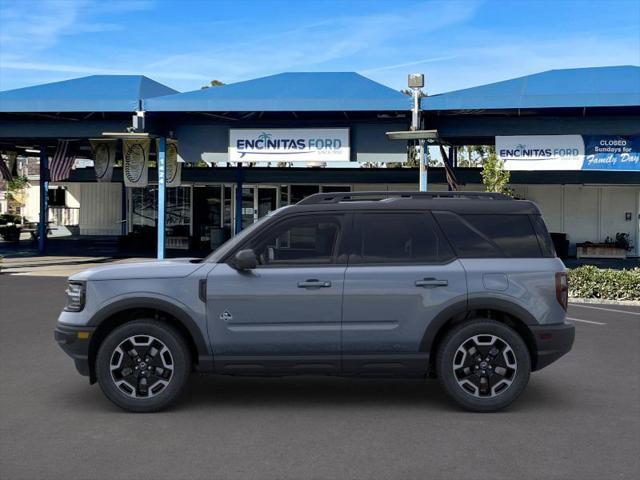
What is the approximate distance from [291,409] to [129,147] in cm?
1748

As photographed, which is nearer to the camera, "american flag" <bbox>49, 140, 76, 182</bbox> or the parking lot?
the parking lot

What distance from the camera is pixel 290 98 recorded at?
1859 cm

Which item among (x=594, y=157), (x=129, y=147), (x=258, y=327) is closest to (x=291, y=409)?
(x=258, y=327)

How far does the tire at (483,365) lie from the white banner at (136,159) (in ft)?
57.7

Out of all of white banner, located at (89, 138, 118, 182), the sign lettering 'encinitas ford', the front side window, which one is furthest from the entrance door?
the front side window

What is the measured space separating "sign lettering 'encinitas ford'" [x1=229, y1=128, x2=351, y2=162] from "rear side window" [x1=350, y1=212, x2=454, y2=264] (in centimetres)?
1379

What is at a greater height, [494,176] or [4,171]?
[4,171]

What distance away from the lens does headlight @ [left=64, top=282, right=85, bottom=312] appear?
570cm

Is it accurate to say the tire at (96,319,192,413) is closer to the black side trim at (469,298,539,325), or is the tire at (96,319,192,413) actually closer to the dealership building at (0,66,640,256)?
the black side trim at (469,298,539,325)

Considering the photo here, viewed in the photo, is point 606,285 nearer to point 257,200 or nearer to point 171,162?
point 171,162

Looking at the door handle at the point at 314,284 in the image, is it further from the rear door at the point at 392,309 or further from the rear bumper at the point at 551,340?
the rear bumper at the point at 551,340

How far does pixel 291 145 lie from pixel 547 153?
24.1 ft

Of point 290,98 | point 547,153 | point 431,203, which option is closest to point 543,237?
point 431,203

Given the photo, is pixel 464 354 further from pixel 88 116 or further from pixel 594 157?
pixel 88 116
